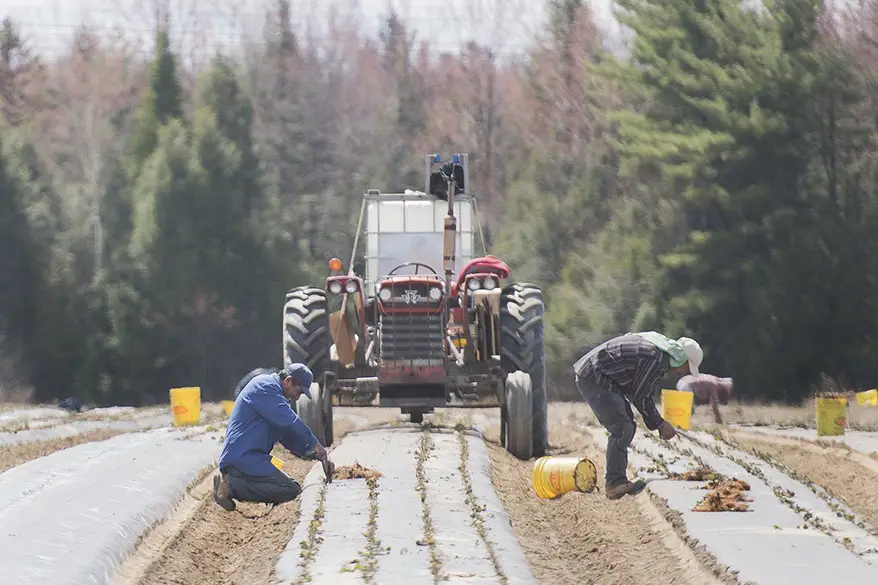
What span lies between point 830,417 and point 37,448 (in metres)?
9.94

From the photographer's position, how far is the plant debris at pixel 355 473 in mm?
13470

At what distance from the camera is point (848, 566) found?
9.46m

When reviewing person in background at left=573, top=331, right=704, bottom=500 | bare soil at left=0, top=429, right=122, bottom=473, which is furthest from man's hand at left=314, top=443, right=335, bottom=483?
bare soil at left=0, top=429, right=122, bottom=473

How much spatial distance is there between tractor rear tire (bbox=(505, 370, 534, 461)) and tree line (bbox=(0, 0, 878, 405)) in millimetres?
20919

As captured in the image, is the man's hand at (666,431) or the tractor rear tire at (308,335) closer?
the man's hand at (666,431)

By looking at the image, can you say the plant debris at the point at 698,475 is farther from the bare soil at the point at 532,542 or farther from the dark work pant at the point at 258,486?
the dark work pant at the point at 258,486

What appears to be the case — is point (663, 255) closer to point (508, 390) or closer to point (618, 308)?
point (618, 308)

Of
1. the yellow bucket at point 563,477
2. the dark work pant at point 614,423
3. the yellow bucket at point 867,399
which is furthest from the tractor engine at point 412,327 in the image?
the yellow bucket at point 867,399

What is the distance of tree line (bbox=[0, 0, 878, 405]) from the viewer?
37344 millimetres

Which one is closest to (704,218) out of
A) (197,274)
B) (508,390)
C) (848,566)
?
(197,274)

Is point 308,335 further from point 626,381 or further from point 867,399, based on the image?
point 867,399

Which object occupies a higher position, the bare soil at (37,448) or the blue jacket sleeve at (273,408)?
the blue jacket sleeve at (273,408)

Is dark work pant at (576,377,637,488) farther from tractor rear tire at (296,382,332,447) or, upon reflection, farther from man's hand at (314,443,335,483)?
tractor rear tire at (296,382,332,447)

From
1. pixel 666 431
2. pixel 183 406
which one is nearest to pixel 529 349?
pixel 666 431
